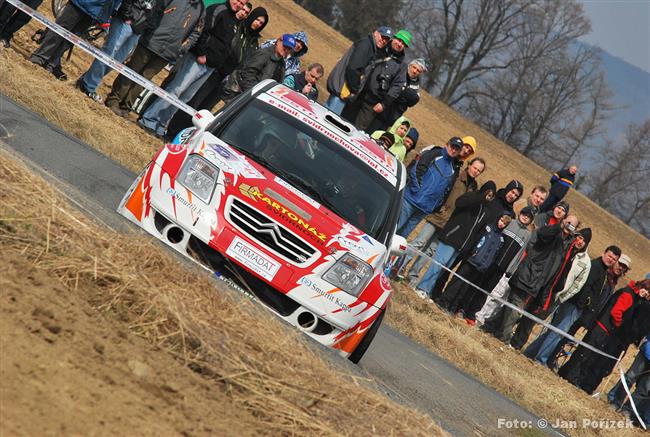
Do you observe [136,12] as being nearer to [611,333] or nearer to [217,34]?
[217,34]

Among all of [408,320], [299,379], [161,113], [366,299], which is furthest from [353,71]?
[299,379]

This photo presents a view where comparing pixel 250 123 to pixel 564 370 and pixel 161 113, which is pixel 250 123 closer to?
pixel 161 113

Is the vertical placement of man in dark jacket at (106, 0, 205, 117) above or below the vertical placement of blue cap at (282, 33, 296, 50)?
below

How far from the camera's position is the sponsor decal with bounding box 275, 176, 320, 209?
902 centimetres

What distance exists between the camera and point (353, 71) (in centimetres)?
1633

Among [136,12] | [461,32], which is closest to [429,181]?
[136,12]

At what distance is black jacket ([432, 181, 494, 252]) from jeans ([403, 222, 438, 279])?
50cm

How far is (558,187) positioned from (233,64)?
642 centimetres

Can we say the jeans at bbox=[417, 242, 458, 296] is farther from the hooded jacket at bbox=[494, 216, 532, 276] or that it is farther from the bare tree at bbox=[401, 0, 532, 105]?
the bare tree at bbox=[401, 0, 532, 105]

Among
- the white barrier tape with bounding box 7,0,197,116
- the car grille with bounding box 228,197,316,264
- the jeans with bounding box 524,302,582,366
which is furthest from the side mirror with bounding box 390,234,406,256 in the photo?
the jeans with bounding box 524,302,582,366

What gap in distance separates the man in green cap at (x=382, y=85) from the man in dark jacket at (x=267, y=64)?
5.24ft

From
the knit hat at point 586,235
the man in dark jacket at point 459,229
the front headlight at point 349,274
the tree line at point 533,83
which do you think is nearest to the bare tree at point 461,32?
the tree line at point 533,83

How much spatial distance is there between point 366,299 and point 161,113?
311 inches

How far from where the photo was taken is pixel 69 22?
48.5ft
